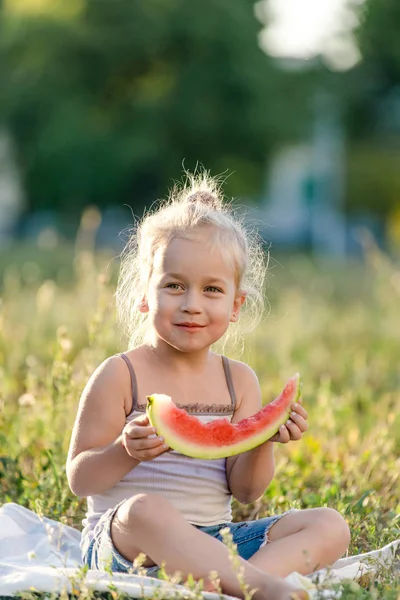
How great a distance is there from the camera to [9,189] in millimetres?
41531

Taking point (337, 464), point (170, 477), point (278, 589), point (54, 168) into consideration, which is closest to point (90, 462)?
point (170, 477)

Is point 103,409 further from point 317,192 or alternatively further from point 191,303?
point 317,192

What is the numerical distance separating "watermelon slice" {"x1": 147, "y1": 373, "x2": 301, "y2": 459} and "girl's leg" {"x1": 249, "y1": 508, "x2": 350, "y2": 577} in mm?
344

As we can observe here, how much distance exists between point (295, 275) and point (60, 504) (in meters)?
12.1

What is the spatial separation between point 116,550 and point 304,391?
11.9ft

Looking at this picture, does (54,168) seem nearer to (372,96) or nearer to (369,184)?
(369,184)

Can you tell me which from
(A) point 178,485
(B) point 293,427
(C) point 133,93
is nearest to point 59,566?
(A) point 178,485

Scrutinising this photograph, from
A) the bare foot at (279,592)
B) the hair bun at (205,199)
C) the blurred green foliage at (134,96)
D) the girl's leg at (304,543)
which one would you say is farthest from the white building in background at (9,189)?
the bare foot at (279,592)

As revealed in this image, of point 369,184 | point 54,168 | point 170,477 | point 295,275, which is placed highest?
point 369,184

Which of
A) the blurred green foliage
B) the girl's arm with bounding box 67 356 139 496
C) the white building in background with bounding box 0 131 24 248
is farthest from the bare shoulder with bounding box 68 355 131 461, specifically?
the blurred green foliage

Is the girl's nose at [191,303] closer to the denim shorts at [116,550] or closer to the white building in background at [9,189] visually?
the denim shorts at [116,550]

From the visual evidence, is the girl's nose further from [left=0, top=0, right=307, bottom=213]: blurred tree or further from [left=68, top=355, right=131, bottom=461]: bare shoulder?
[left=0, top=0, right=307, bottom=213]: blurred tree

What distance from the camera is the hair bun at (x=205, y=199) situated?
3.90 metres

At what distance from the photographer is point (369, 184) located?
40562mm
